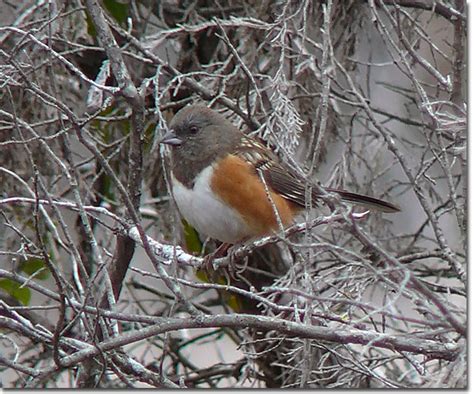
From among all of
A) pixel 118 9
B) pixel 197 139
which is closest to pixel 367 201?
pixel 197 139

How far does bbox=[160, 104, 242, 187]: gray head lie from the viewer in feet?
12.1

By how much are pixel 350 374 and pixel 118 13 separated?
1.96 meters

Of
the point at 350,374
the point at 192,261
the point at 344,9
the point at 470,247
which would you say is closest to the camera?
the point at 470,247

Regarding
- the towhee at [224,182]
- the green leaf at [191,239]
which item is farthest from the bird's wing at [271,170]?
the green leaf at [191,239]

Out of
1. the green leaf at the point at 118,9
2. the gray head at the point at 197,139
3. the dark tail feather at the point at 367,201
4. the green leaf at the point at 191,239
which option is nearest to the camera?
the dark tail feather at the point at 367,201

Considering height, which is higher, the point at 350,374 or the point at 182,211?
the point at 182,211

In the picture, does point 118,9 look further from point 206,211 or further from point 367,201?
point 367,201

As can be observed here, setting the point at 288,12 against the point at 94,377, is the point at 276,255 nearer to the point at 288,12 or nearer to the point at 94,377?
the point at 288,12

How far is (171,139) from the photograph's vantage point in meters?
3.63

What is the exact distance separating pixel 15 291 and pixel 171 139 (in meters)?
0.87

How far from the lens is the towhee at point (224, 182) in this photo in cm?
359

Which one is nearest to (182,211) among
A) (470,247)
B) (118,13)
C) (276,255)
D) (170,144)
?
(170,144)

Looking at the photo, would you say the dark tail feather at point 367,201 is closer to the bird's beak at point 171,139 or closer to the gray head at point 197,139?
the gray head at point 197,139

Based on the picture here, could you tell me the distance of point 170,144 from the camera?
3.65 m
